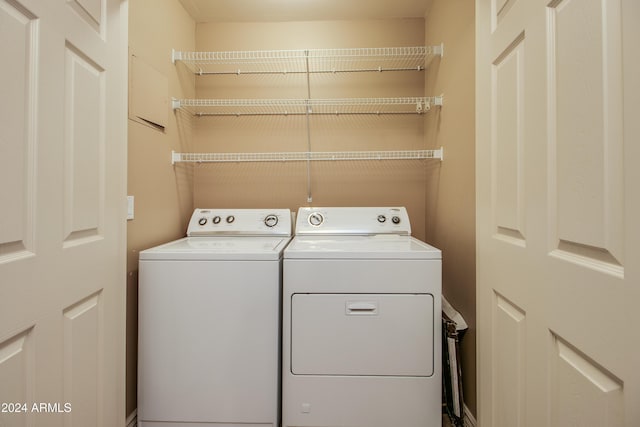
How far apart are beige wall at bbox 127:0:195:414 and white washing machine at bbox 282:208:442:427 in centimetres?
78

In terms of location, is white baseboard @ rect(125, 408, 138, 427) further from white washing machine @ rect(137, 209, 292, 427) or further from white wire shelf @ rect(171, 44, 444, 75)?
white wire shelf @ rect(171, 44, 444, 75)

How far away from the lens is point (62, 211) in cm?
90

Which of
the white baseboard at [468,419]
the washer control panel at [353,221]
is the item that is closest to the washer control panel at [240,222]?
the washer control panel at [353,221]

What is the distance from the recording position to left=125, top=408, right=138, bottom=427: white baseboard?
1425mm

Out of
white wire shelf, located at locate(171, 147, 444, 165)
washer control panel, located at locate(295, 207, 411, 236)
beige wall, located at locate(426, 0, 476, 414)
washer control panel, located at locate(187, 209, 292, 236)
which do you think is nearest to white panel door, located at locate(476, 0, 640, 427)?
beige wall, located at locate(426, 0, 476, 414)

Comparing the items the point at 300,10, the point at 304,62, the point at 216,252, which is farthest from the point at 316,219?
the point at 300,10

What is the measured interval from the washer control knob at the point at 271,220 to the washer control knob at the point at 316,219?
23 centimetres

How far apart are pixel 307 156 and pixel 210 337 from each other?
1.35 m

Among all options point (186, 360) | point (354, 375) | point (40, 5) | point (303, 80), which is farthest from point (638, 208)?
point (303, 80)

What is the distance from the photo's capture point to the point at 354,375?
1363 millimetres

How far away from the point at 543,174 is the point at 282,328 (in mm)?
1186

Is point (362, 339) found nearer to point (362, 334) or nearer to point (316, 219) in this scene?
point (362, 334)

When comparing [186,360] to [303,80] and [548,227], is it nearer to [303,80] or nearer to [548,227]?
[548,227]

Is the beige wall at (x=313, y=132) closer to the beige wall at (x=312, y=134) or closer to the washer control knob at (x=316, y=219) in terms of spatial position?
the beige wall at (x=312, y=134)
